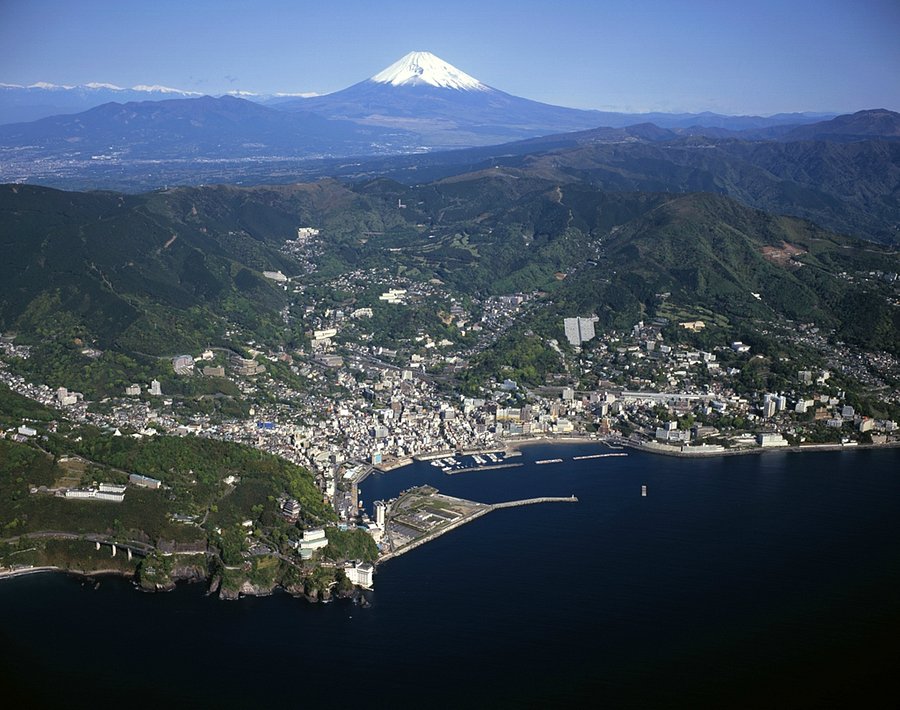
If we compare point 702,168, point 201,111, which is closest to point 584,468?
point 702,168

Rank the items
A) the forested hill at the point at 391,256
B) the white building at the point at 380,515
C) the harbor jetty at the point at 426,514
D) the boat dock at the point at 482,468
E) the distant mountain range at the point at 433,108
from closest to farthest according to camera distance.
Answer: the harbor jetty at the point at 426,514 < the white building at the point at 380,515 < the boat dock at the point at 482,468 < the forested hill at the point at 391,256 < the distant mountain range at the point at 433,108

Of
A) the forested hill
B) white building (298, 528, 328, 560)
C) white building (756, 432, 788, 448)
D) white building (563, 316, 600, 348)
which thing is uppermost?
the forested hill

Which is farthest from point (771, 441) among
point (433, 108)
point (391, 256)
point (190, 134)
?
point (433, 108)

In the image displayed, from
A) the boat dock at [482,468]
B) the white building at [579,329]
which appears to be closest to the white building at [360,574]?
the boat dock at [482,468]

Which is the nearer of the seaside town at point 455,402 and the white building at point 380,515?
the white building at point 380,515

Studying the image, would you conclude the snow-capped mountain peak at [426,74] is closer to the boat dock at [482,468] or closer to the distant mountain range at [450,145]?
the distant mountain range at [450,145]

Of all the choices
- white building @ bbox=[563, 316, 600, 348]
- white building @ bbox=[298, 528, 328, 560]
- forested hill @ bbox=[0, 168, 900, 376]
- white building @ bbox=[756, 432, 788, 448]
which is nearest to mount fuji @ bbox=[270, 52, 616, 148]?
forested hill @ bbox=[0, 168, 900, 376]

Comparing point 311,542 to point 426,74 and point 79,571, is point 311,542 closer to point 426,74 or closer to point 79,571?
point 79,571

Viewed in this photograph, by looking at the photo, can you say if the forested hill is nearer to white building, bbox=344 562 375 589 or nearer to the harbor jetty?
the harbor jetty
